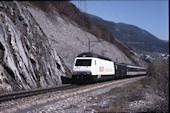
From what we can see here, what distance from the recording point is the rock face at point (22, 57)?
56.6 ft

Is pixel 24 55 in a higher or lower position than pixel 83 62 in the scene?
higher

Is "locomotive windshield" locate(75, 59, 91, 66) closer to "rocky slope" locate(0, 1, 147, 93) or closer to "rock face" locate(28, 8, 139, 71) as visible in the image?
"rocky slope" locate(0, 1, 147, 93)

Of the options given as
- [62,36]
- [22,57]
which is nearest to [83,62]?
[22,57]

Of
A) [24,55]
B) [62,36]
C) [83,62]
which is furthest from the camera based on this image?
[62,36]

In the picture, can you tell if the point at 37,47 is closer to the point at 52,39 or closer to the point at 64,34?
the point at 52,39

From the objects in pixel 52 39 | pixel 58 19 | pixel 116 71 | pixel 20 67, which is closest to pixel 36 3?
pixel 58 19

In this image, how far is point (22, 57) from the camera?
65.2 feet

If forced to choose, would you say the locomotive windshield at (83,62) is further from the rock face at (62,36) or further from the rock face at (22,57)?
the rock face at (62,36)

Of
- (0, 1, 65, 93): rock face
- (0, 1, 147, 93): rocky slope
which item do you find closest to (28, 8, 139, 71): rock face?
Result: (0, 1, 147, 93): rocky slope

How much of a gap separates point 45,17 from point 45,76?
19.9 metres

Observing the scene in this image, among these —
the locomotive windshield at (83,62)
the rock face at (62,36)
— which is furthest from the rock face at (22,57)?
the rock face at (62,36)

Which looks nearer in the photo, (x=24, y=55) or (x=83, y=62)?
(x=24, y=55)

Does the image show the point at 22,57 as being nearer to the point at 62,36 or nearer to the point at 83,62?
the point at 83,62

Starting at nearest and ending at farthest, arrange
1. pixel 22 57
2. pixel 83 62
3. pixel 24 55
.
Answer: pixel 22 57 < pixel 24 55 < pixel 83 62
